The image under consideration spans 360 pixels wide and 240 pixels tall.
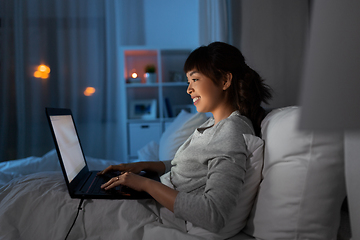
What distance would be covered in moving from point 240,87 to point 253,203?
0.40 metres

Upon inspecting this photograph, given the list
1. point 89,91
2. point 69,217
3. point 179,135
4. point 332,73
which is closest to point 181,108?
point 89,91

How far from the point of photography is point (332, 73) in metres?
0.25

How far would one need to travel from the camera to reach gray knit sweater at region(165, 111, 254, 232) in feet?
2.12

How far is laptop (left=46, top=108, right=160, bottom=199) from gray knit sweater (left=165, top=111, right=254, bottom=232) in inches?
6.5

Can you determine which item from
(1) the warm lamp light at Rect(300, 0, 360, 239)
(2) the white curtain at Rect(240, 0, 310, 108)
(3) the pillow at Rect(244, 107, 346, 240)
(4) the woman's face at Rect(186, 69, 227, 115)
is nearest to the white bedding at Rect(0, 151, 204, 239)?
(3) the pillow at Rect(244, 107, 346, 240)

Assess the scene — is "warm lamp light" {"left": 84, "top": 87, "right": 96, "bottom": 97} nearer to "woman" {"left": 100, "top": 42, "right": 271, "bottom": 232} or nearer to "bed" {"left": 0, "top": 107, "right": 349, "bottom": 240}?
"woman" {"left": 100, "top": 42, "right": 271, "bottom": 232}

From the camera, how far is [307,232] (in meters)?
0.62

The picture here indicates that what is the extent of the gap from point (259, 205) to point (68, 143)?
71cm

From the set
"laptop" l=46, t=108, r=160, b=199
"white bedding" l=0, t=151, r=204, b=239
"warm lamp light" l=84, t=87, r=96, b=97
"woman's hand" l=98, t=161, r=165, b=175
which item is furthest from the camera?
"warm lamp light" l=84, t=87, r=96, b=97

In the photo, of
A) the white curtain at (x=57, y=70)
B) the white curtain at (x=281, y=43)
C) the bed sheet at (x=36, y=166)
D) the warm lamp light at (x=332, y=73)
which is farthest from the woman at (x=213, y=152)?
the white curtain at (x=57, y=70)

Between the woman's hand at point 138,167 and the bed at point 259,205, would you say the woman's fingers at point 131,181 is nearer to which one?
the bed at point 259,205

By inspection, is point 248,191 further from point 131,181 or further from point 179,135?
point 179,135

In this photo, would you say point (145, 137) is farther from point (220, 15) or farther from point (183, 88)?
point (220, 15)

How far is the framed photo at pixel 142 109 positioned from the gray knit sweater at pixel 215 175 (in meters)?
2.38
